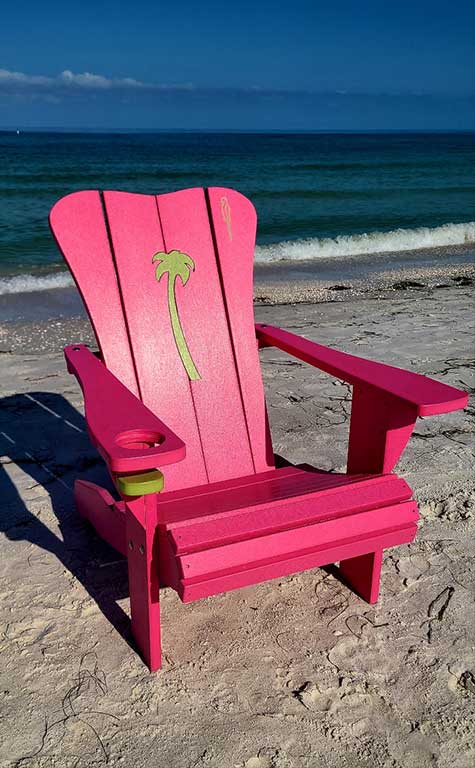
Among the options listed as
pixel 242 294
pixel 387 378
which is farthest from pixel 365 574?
pixel 242 294

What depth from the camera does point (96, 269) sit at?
7.98 ft

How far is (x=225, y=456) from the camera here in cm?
252

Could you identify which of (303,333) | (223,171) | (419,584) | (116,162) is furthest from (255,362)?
(116,162)

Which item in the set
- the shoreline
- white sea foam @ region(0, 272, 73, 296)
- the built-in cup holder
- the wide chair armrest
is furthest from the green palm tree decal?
white sea foam @ region(0, 272, 73, 296)

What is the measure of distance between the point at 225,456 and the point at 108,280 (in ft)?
2.44

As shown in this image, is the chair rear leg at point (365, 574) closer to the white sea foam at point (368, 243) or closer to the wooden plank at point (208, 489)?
the wooden plank at point (208, 489)

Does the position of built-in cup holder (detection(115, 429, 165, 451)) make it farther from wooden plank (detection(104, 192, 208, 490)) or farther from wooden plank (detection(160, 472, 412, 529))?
wooden plank (detection(104, 192, 208, 490))

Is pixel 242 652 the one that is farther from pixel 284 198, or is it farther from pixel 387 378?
pixel 284 198

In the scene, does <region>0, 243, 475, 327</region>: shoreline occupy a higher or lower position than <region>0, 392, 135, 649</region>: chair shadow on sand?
lower

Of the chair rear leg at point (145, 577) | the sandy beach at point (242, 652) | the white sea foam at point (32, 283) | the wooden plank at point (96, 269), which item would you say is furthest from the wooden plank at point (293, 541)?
the white sea foam at point (32, 283)

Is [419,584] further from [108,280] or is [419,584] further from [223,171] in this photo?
[223,171]

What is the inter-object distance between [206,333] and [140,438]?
106 centimetres

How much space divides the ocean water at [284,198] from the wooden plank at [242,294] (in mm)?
5141

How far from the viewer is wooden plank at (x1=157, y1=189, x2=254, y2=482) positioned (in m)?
2.55
